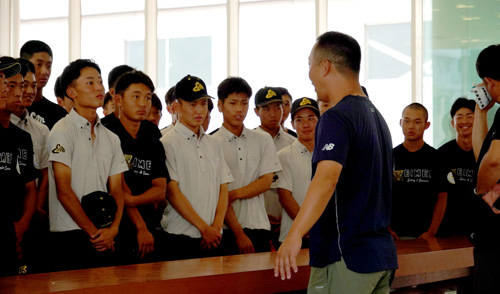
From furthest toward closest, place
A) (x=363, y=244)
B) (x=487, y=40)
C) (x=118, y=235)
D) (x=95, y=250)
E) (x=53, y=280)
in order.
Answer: (x=487, y=40) < (x=118, y=235) < (x=95, y=250) < (x=53, y=280) < (x=363, y=244)

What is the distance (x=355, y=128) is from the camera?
208 cm

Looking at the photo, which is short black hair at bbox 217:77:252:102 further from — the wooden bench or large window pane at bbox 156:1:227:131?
large window pane at bbox 156:1:227:131

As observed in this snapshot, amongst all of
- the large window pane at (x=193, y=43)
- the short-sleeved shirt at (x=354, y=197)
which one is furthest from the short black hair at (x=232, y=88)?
the large window pane at (x=193, y=43)

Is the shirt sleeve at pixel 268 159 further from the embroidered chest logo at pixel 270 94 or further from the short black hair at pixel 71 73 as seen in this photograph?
the short black hair at pixel 71 73

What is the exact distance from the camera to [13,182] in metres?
2.97

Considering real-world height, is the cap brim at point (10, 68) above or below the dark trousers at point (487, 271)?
above

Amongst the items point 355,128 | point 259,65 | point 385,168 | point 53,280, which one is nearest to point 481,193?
point 385,168

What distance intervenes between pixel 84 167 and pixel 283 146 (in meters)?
1.91

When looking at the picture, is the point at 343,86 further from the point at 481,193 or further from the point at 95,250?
the point at 95,250

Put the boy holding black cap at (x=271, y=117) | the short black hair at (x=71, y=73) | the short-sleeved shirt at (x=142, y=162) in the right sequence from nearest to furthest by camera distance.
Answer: the short black hair at (x=71, y=73) < the short-sleeved shirt at (x=142, y=162) < the boy holding black cap at (x=271, y=117)

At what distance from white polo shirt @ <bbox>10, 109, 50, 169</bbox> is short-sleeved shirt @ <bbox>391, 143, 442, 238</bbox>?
2400 millimetres

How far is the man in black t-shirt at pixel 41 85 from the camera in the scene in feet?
13.2

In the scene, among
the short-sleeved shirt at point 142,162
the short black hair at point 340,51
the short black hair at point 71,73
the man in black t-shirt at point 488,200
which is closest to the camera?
the short black hair at point 340,51

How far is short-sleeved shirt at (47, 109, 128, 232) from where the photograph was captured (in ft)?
10.3
